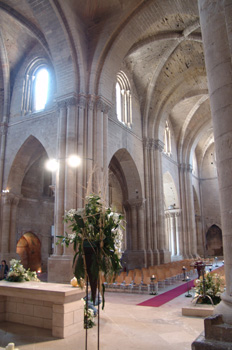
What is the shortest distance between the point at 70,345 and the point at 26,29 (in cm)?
1621

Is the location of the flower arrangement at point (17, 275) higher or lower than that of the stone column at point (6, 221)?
lower

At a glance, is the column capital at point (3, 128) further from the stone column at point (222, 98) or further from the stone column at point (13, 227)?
the stone column at point (222, 98)

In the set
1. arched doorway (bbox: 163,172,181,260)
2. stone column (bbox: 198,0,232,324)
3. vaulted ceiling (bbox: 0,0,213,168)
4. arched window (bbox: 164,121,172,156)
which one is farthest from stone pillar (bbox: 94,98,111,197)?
arched doorway (bbox: 163,172,181,260)

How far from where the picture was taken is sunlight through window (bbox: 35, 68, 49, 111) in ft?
56.7

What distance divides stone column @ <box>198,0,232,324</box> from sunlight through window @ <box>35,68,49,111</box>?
13.5 m

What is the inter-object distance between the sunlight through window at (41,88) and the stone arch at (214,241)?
24.3 meters

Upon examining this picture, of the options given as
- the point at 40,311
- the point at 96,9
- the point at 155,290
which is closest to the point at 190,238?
the point at 155,290

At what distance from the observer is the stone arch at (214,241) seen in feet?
107

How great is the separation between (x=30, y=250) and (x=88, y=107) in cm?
1107

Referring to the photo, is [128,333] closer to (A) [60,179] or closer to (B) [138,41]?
(A) [60,179]

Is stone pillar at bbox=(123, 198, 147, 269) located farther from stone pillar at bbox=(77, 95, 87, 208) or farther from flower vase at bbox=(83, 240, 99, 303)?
flower vase at bbox=(83, 240, 99, 303)

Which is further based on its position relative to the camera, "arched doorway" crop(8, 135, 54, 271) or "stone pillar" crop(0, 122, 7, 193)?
"arched doorway" crop(8, 135, 54, 271)

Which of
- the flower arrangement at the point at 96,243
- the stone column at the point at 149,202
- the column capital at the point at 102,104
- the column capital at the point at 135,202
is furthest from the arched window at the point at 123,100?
the flower arrangement at the point at 96,243

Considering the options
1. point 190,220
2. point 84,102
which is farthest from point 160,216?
point 84,102
